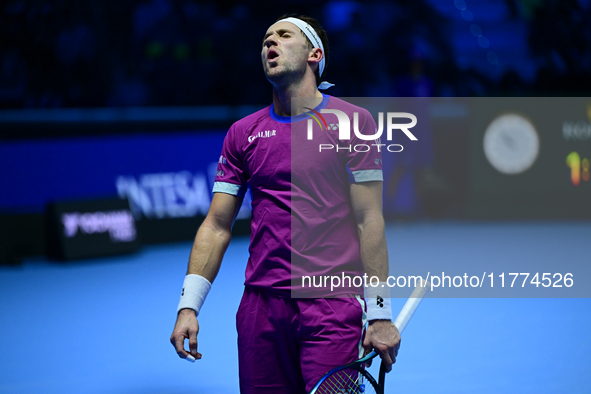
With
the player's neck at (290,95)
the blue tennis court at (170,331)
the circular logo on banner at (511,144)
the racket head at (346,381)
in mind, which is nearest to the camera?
the racket head at (346,381)

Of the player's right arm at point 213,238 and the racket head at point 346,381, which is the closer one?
the racket head at point 346,381

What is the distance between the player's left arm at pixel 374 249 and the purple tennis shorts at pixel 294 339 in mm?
97

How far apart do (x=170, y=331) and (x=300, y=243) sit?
3.05m

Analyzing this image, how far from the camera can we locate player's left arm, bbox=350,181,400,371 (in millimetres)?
2105

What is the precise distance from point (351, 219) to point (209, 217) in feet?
1.69

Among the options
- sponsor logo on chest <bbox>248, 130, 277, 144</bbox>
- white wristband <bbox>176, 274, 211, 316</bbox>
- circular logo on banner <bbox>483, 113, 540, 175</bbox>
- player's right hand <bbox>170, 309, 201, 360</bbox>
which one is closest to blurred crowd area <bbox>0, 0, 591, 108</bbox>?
circular logo on banner <bbox>483, 113, 540, 175</bbox>

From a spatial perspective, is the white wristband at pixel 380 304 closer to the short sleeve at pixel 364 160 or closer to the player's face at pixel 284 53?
the short sleeve at pixel 364 160

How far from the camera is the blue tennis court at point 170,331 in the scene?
3920mm

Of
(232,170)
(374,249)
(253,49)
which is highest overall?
(253,49)

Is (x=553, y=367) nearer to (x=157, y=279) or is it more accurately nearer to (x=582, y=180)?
(x=157, y=279)

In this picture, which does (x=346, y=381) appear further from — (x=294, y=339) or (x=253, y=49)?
(x=253, y=49)

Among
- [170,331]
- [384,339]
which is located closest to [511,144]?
[170,331]

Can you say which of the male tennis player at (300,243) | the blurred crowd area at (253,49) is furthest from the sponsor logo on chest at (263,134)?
the blurred crowd area at (253,49)

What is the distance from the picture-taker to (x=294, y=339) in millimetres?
2260
